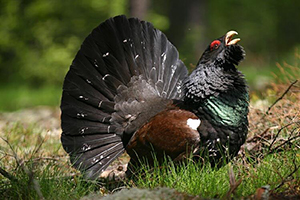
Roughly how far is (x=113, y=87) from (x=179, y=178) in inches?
63.6

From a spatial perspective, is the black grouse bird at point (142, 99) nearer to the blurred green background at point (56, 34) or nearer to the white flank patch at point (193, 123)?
the white flank patch at point (193, 123)

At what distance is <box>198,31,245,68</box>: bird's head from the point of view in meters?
4.38

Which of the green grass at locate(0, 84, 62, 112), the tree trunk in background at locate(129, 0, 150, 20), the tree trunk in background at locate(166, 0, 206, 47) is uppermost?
the tree trunk in background at locate(129, 0, 150, 20)

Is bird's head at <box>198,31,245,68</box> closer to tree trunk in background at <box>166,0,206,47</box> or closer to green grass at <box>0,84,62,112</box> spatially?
green grass at <box>0,84,62,112</box>

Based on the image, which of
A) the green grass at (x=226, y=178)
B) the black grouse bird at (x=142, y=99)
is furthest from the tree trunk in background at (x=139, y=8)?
the green grass at (x=226, y=178)

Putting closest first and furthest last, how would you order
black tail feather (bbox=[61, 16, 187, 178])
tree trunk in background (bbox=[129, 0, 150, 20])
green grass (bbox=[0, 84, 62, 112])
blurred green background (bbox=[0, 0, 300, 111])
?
black tail feather (bbox=[61, 16, 187, 178]) → green grass (bbox=[0, 84, 62, 112]) → tree trunk in background (bbox=[129, 0, 150, 20]) → blurred green background (bbox=[0, 0, 300, 111])

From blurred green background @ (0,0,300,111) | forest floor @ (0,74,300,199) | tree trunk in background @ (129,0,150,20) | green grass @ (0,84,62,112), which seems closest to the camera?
forest floor @ (0,74,300,199)

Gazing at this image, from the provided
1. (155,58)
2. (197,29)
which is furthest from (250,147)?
(197,29)

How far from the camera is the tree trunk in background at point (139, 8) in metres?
12.1

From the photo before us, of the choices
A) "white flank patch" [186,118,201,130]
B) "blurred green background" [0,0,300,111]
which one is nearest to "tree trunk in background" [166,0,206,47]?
"blurred green background" [0,0,300,111]

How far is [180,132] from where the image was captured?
414 cm

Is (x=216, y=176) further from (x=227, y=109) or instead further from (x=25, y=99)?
(x=25, y=99)

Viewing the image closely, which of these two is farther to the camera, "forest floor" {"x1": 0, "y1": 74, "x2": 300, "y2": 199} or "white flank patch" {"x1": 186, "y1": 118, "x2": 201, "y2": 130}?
"white flank patch" {"x1": 186, "y1": 118, "x2": 201, "y2": 130}

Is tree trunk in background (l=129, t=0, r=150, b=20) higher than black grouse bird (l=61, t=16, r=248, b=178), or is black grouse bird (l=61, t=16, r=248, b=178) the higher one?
tree trunk in background (l=129, t=0, r=150, b=20)
